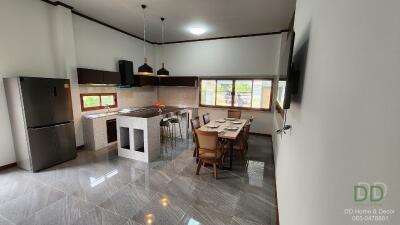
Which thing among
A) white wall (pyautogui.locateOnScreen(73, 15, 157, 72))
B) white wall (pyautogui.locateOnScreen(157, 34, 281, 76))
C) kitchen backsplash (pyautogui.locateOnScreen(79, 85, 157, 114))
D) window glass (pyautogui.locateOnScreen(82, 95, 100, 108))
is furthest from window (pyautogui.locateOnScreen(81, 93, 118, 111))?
white wall (pyautogui.locateOnScreen(157, 34, 281, 76))

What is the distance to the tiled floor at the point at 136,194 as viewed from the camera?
2166mm

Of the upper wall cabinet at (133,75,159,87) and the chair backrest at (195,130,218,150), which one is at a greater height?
the upper wall cabinet at (133,75,159,87)

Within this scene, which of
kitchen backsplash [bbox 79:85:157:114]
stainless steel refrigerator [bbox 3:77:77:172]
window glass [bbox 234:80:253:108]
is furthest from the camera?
window glass [bbox 234:80:253:108]

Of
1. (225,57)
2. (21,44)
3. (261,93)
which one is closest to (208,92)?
(225,57)

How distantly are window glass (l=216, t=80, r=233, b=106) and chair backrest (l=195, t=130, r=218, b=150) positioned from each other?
11.4 ft

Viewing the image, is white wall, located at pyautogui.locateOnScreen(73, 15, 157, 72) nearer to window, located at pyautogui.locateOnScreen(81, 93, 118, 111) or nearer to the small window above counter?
the small window above counter

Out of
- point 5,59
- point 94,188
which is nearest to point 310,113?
point 94,188

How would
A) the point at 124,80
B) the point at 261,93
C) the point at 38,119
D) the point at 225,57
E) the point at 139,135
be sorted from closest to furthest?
the point at 38,119 → the point at 139,135 → the point at 124,80 → the point at 261,93 → the point at 225,57

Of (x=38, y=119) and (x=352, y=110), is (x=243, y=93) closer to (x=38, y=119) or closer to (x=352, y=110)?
(x=38, y=119)

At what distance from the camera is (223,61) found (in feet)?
19.6

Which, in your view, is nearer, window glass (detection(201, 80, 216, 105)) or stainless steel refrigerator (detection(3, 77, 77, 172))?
stainless steel refrigerator (detection(3, 77, 77, 172))

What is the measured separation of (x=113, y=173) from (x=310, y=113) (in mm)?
3351

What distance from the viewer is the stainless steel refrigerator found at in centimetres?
304

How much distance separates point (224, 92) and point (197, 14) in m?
2.91
